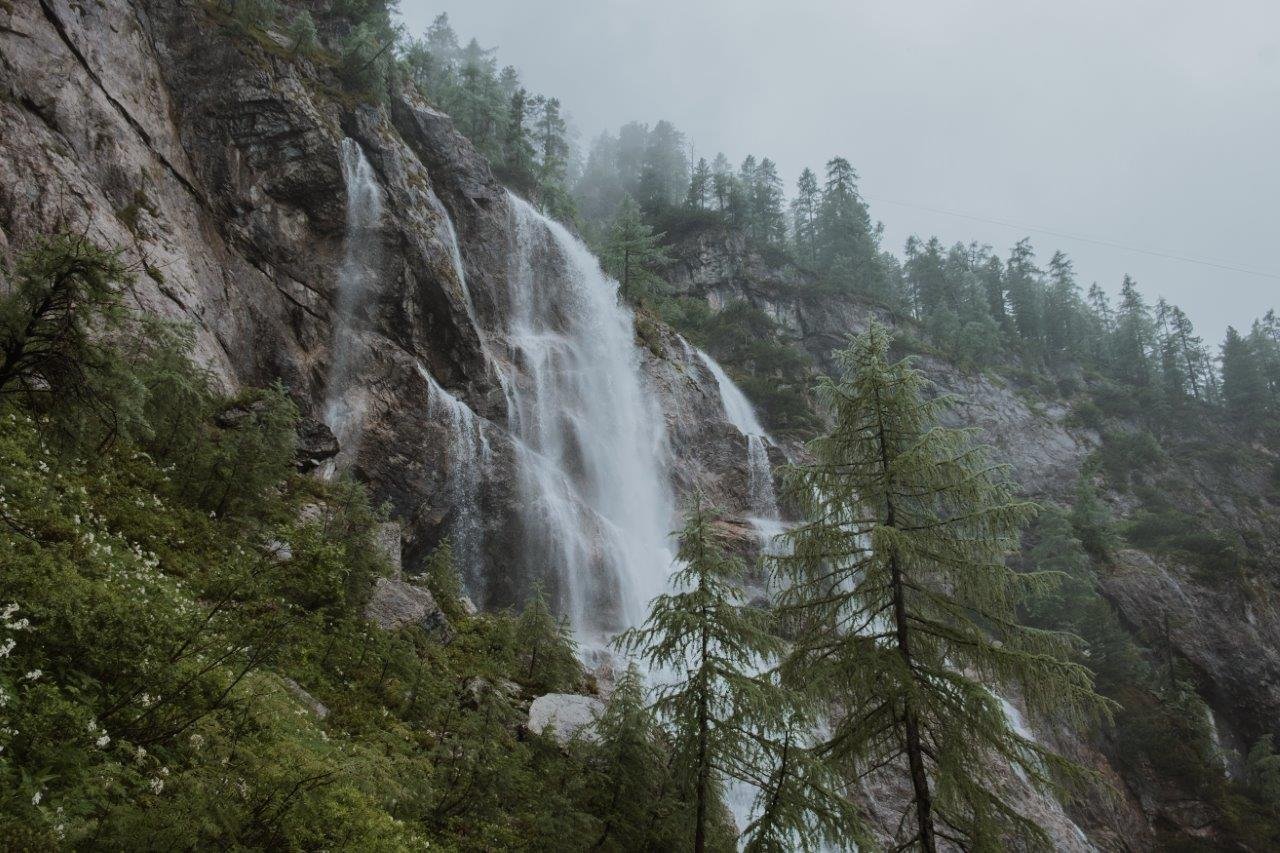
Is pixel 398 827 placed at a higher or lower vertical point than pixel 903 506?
lower

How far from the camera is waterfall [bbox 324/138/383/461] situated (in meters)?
19.8

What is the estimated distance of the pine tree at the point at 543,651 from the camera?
1207 cm

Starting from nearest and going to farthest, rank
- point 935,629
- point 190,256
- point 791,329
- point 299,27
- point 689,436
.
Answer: point 935,629, point 190,256, point 299,27, point 689,436, point 791,329

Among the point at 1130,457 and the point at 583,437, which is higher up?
the point at 1130,457

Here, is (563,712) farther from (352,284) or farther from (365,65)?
(365,65)

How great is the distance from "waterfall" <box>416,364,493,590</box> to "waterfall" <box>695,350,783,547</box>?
11.3 metres

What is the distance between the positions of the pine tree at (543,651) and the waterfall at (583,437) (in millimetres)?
7163

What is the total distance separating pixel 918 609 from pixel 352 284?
67.3 feet

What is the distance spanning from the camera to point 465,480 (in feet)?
67.1

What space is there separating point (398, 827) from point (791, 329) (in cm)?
4729

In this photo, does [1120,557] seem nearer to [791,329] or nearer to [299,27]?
[791,329]

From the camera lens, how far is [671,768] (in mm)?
7520

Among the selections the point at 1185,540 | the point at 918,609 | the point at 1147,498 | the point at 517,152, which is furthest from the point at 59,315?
the point at 1147,498

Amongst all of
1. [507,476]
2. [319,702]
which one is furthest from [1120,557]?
[319,702]
